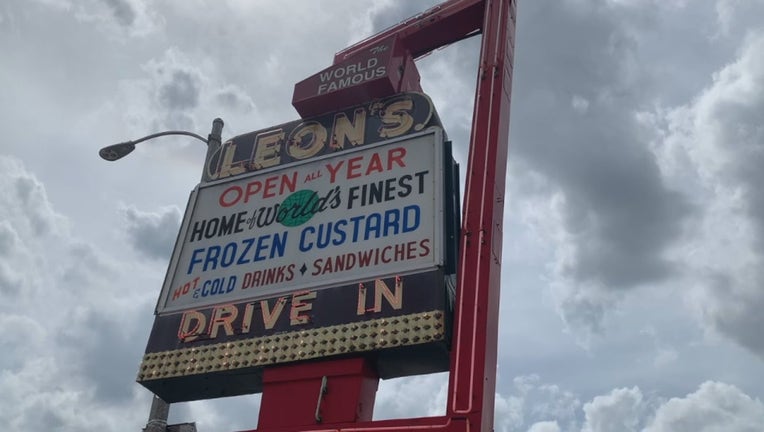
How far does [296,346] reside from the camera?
1062 cm

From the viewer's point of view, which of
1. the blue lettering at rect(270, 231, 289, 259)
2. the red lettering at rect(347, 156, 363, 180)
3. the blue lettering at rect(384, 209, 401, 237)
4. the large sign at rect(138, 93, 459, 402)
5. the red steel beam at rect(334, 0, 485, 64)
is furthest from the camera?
the red steel beam at rect(334, 0, 485, 64)

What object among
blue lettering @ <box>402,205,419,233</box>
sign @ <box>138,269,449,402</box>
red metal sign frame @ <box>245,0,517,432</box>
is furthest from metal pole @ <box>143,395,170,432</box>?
blue lettering @ <box>402,205,419,233</box>

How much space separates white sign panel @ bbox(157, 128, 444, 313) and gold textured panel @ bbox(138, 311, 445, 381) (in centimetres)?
93

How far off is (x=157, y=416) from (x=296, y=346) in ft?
7.22

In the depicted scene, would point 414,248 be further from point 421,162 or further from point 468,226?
point 421,162

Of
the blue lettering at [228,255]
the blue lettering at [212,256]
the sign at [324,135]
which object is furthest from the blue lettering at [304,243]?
the sign at [324,135]

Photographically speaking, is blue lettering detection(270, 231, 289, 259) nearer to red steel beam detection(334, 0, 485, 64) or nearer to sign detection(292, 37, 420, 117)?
sign detection(292, 37, 420, 117)

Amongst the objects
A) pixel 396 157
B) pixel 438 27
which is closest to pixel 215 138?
pixel 396 157

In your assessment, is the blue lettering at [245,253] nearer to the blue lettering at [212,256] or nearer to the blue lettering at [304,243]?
the blue lettering at [212,256]

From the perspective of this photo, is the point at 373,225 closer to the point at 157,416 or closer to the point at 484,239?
the point at 484,239

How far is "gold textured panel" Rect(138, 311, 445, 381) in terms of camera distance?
9883 millimetres

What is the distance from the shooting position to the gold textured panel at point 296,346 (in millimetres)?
9883

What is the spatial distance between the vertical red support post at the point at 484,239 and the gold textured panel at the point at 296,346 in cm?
50

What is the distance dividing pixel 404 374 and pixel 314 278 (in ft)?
7.16
